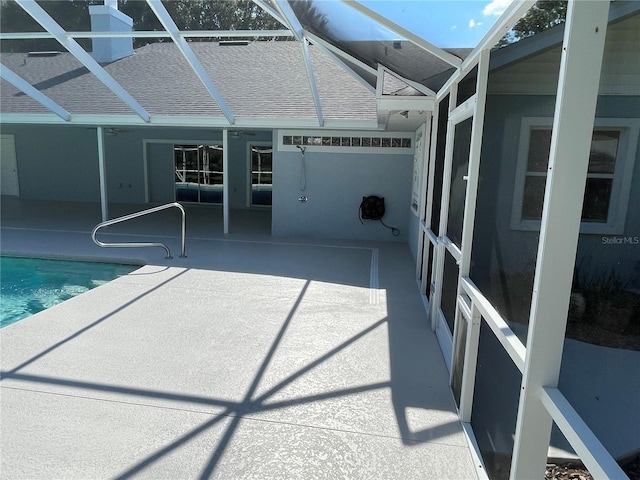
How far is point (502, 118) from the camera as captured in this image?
4.54 m

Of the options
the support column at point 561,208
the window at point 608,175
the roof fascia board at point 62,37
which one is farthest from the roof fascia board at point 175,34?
the support column at point 561,208

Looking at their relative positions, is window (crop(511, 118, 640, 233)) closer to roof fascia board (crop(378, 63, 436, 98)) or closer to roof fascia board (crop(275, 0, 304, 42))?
roof fascia board (crop(378, 63, 436, 98))

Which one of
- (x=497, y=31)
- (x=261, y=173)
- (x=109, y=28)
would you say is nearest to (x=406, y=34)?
(x=497, y=31)

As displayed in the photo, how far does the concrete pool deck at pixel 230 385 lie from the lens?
2.48m

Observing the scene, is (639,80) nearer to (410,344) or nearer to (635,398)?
(635,398)

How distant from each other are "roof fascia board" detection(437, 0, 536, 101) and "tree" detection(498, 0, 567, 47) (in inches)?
7.4

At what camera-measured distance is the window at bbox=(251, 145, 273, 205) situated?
1359 centimetres

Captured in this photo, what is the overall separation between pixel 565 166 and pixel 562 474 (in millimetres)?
2075

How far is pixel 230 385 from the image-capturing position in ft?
10.8

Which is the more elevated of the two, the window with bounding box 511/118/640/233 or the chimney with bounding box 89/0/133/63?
the chimney with bounding box 89/0/133/63

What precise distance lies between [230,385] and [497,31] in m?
2.95

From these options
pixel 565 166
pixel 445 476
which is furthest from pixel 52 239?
pixel 565 166

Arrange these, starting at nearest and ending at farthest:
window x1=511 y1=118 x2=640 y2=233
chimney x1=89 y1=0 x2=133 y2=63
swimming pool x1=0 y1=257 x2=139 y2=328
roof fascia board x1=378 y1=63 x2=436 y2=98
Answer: window x1=511 y1=118 x2=640 y2=233, roof fascia board x1=378 y1=63 x2=436 y2=98, swimming pool x1=0 y1=257 x2=139 y2=328, chimney x1=89 y1=0 x2=133 y2=63

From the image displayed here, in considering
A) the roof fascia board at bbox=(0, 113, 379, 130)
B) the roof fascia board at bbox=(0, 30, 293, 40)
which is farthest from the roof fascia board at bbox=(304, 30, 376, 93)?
the roof fascia board at bbox=(0, 113, 379, 130)
